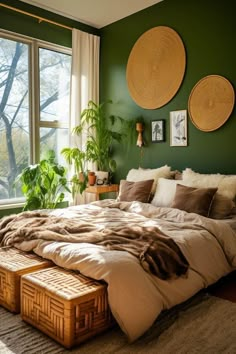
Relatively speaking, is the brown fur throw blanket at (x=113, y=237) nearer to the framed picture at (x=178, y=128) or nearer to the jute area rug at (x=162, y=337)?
the jute area rug at (x=162, y=337)

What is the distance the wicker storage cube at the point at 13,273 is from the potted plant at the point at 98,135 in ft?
7.85

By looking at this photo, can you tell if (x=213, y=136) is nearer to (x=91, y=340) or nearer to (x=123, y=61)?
(x=123, y=61)

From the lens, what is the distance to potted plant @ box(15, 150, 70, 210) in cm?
409

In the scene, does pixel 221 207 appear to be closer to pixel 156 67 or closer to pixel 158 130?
pixel 158 130

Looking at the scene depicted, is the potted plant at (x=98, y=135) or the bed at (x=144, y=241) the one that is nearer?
the bed at (x=144, y=241)

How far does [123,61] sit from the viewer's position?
4621 millimetres

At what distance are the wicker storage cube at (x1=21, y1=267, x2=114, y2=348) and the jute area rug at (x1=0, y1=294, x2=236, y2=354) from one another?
0.06m

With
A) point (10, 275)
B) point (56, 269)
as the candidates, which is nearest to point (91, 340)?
point (56, 269)

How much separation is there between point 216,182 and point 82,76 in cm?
256

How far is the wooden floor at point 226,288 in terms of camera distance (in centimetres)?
262

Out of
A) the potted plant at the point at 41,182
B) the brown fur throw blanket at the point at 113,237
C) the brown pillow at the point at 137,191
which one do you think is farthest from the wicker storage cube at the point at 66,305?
the potted plant at the point at 41,182

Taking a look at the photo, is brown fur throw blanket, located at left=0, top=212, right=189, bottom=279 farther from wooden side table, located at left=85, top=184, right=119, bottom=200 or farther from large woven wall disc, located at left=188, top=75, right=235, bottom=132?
large woven wall disc, located at left=188, top=75, right=235, bottom=132

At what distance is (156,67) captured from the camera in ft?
13.7

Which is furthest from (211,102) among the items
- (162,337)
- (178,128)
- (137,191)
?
(162,337)
